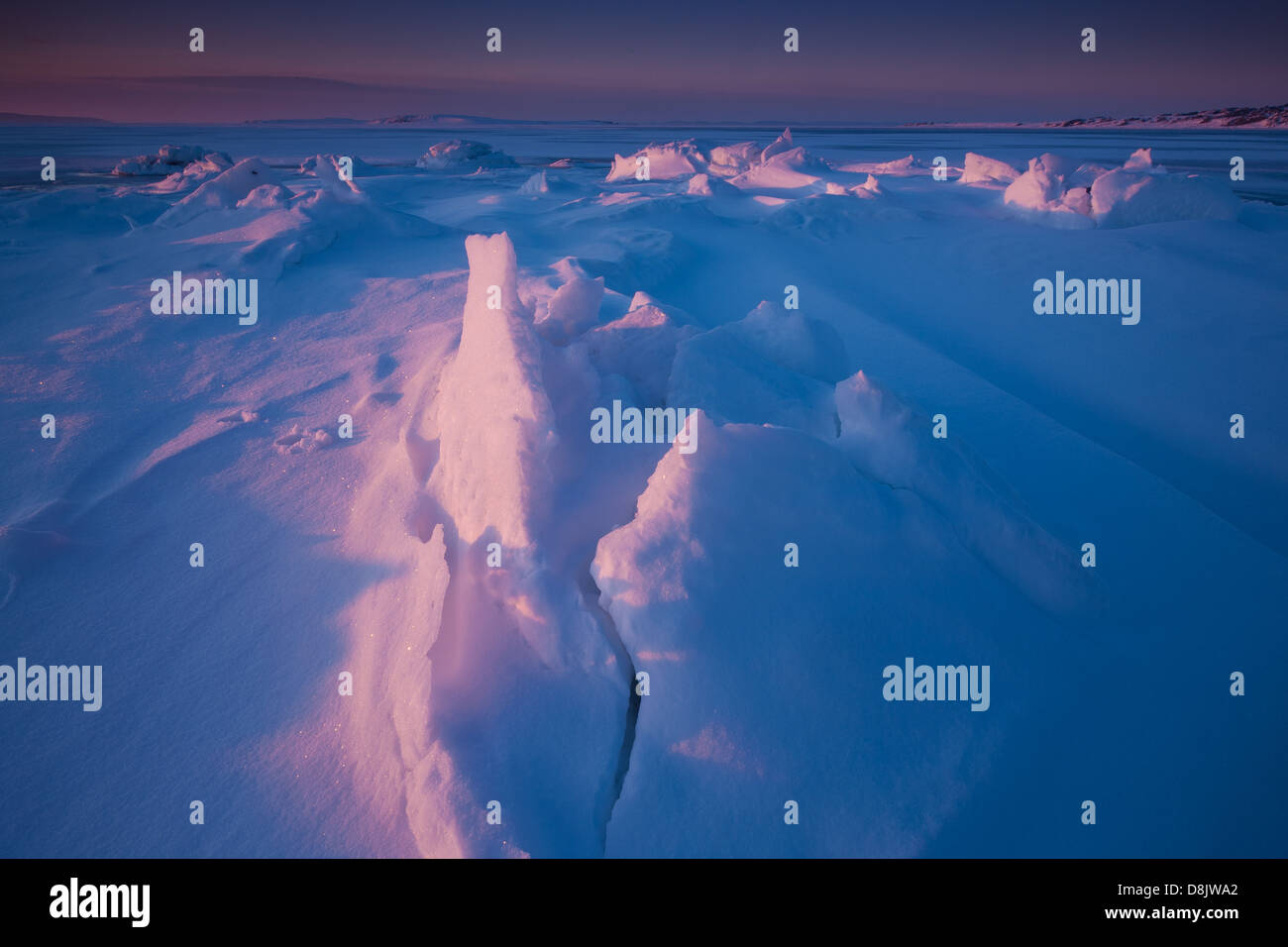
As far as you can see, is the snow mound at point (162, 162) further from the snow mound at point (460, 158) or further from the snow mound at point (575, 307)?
the snow mound at point (575, 307)

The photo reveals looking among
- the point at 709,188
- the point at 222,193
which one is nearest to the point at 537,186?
the point at 709,188

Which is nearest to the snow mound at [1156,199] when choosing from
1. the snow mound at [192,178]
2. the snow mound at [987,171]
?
the snow mound at [987,171]

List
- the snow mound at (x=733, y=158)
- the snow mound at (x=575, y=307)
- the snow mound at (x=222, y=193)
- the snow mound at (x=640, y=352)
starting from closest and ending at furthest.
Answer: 1. the snow mound at (x=640, y=352)
2. the snow mound at (x=575, y=307)
3. the snow mound at (x=222, y=193)
4. the snow mound at (x=733, y=158)

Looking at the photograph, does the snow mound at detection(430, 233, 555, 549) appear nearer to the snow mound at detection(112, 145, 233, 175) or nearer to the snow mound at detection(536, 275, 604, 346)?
the snow mound at detection(536, 275, 604, 346)

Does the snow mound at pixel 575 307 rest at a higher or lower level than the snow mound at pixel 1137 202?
lower

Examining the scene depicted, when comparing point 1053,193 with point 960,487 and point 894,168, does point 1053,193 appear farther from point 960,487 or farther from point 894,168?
point 894,168
